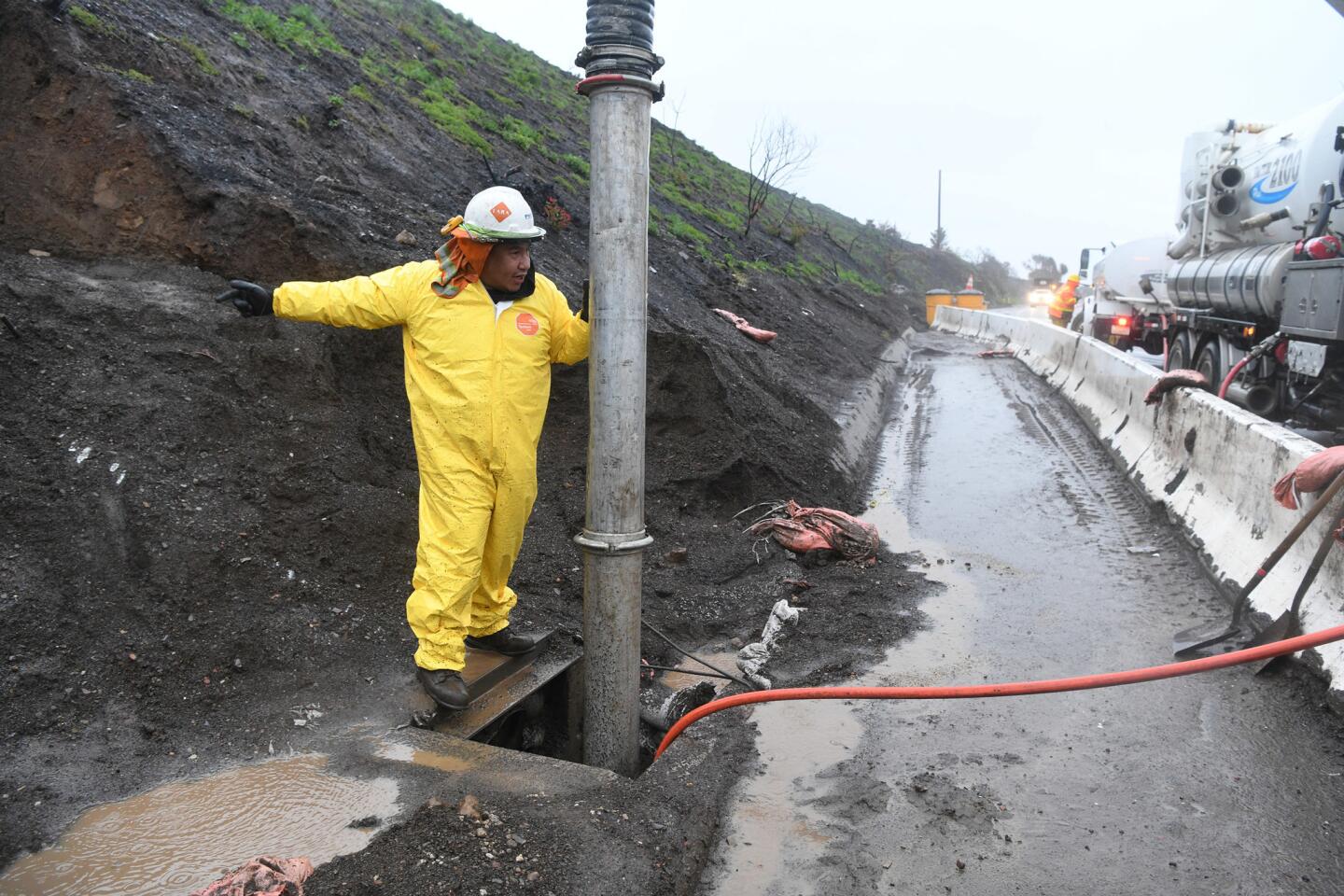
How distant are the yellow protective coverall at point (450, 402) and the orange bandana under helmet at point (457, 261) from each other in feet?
0.11

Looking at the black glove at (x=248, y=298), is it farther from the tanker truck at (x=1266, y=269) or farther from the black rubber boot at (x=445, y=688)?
the tanker truck at (x=1266, y=269)

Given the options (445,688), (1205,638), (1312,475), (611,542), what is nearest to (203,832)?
(445,688)

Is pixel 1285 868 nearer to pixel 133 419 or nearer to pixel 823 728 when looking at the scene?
pixel 823 728

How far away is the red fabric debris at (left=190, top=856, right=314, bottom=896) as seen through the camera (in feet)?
8.43

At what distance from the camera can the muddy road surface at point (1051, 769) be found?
10.3 ft

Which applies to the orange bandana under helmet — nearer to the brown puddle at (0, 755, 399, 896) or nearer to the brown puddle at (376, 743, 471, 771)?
the brown puddle at (376, 743, 471, 771)

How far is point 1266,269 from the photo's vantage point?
1050cm

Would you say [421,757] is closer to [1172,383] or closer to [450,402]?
[450,402]

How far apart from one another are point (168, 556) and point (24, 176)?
2.90 meters

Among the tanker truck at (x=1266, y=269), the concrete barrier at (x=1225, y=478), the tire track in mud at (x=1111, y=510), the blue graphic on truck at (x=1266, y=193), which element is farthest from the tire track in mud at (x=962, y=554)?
the blue graphic on truck at (x=1266, y=193)

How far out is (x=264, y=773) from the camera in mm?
3375

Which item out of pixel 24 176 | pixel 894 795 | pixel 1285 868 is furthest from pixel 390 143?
pixel 1285 868

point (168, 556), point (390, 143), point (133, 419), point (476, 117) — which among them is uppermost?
point (476, 117)

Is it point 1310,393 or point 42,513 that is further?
point 1310,393
